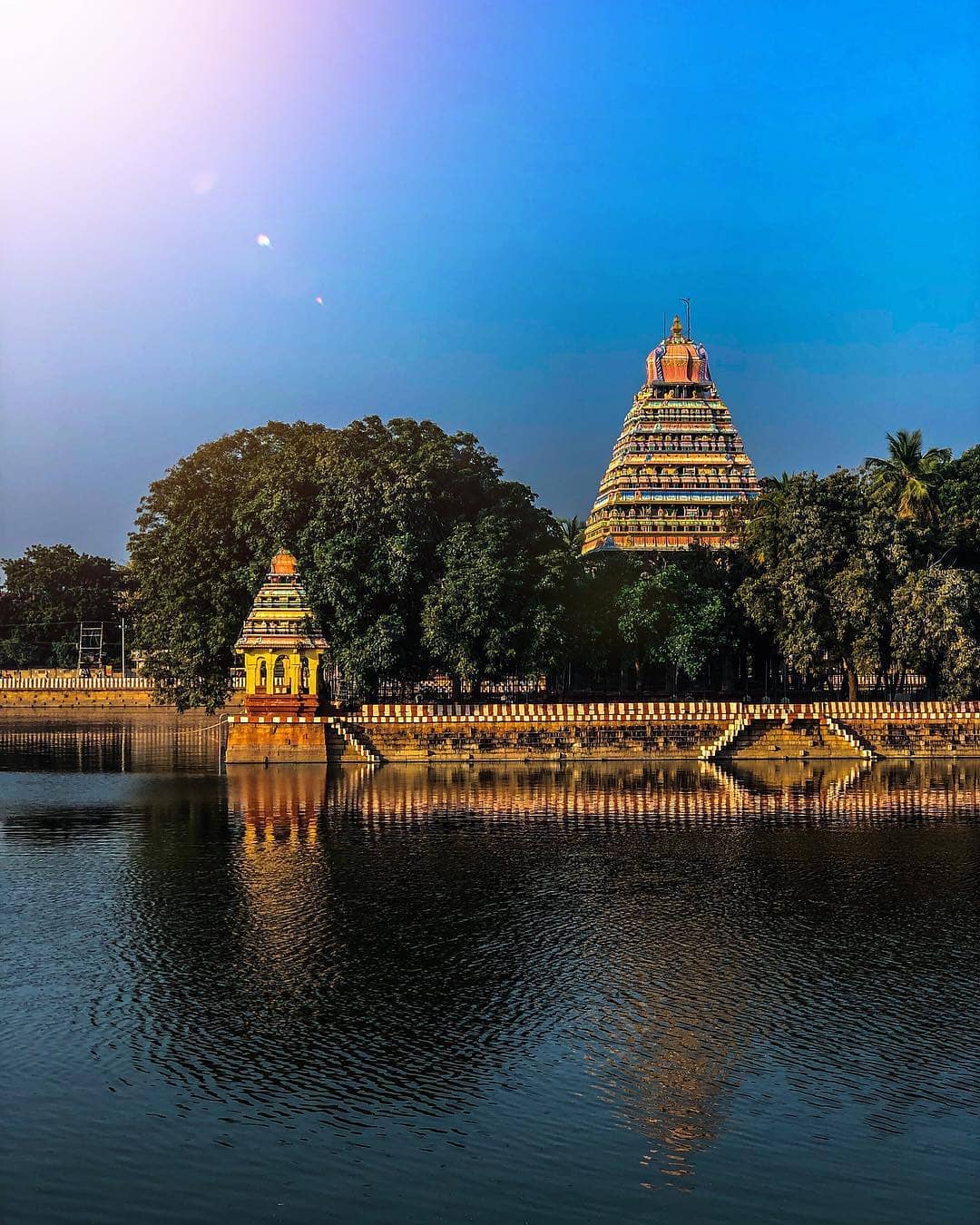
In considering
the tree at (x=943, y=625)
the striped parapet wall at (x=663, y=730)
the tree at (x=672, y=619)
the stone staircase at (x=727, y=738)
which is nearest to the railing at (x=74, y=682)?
the striped parapet wall at (x=663, y=730)

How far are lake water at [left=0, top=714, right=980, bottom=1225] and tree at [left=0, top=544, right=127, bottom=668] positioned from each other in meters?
68.2

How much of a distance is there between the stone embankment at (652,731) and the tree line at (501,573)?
1.82 m

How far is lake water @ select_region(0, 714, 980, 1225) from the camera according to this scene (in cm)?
1043

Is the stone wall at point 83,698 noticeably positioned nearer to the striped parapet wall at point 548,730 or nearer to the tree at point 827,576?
the striped parapet wall at point 548,730

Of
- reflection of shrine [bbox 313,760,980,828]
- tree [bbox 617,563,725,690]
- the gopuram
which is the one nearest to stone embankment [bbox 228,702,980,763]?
the gopuram

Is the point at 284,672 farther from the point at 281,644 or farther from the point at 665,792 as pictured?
the point at 665,792

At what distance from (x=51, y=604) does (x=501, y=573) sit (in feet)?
197

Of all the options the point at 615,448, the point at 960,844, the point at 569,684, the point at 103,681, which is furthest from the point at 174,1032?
the point at 103,681

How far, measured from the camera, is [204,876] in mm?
22453

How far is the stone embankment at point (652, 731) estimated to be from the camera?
41.0m

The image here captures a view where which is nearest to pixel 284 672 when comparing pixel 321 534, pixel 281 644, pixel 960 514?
pixel 281 644

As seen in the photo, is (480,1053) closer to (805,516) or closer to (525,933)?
(525,933)

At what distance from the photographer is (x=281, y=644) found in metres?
40.7

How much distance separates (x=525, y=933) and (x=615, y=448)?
57.7 meters
